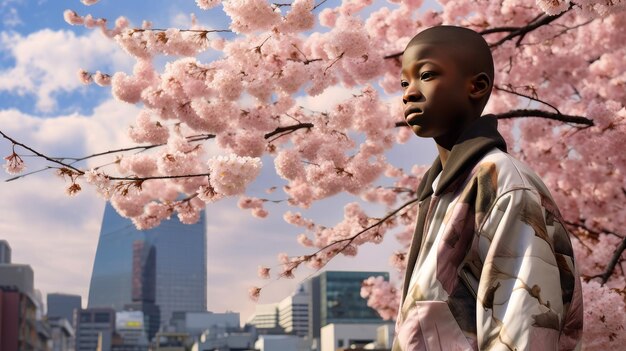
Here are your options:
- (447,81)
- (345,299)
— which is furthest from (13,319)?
(345,299)

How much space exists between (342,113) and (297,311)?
189607mm

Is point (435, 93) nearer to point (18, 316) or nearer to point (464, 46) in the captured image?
point (464, 46)

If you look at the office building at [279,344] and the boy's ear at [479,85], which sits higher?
the office building at [279,344]

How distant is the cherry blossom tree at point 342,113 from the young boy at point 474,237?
268cm

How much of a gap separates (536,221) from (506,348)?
1.06ft

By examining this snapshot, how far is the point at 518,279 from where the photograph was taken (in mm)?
1795

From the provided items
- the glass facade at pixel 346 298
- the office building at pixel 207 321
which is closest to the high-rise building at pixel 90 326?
the office building at pixel 207 321

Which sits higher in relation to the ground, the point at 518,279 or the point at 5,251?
the point at 5,251

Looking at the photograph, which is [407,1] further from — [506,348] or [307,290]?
[307,290]

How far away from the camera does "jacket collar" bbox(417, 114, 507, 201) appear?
6.57ft

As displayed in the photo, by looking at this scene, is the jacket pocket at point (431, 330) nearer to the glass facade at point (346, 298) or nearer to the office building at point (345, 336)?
the office building at point (345, 336)

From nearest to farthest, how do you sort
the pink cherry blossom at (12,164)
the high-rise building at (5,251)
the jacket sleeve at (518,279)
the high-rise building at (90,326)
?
the jacket sleeve at (518,279)
the pink cherry blossom at (12,164)
the high-rise building at (5,251)
the high-rise building at (90,326)

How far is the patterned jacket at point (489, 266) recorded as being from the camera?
178cm

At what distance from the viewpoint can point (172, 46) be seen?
640cm
